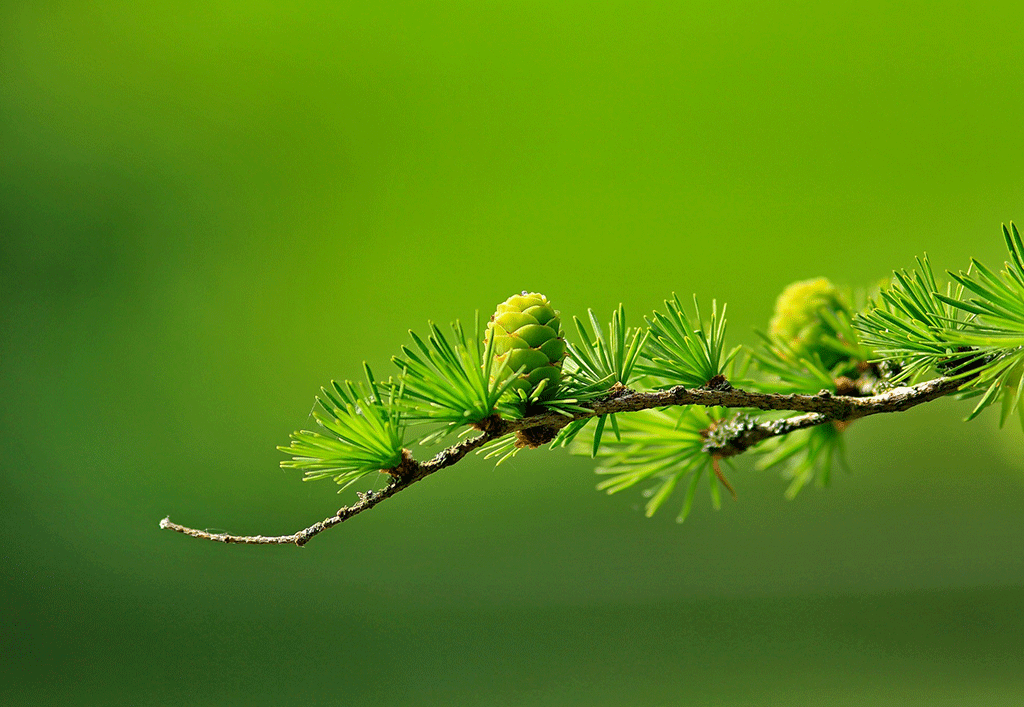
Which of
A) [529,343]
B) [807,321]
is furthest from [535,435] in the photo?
[807,321]

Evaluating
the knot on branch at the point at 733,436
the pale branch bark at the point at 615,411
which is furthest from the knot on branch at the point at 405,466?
the knot on branch at the point at 733,436

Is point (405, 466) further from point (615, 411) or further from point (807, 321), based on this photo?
point (807, 321)

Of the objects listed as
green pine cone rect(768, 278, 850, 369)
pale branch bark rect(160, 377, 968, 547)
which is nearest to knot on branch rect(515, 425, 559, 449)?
pale branch bark rect(160, 377, 968, 547)

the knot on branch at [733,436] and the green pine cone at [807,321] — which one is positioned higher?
the green pine cone at [807,321]

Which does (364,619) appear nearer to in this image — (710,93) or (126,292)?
(126,292)

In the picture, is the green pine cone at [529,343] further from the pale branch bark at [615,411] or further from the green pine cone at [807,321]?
the green pine cone at [807,321]

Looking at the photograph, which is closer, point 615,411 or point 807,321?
point 615,411

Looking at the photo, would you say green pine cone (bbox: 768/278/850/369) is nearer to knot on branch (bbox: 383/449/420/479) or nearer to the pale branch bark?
the pale branch bark
